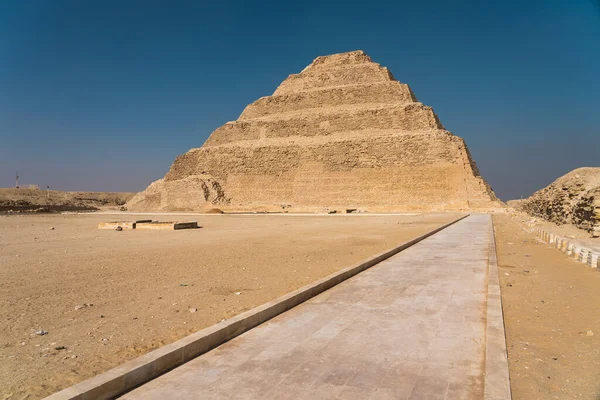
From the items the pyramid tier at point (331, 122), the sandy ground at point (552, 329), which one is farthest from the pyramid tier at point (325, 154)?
the sandy ground at point (552, 329)

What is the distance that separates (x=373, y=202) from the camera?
4725 centimetres

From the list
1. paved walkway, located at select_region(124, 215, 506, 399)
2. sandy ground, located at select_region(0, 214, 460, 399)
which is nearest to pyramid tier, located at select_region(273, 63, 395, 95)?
sandy ground, located at select_region(0, 214, 460, 399)

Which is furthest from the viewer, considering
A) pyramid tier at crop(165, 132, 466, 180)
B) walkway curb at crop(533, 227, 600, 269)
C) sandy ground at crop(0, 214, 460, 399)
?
pyramid tier at crop(165, 132, 466, 180)

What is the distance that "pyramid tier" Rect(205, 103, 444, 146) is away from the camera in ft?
168

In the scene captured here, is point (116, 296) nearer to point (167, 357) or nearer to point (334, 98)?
point (167, 357)

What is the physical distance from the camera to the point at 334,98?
58.7 metres

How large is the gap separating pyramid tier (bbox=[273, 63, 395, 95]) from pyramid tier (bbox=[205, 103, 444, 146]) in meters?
6.42

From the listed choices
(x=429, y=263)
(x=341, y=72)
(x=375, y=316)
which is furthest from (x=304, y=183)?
(x=375, y=316)

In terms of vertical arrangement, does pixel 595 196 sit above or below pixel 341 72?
below

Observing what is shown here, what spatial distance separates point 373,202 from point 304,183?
1020 centimetres

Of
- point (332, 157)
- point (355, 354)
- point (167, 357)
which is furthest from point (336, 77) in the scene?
point (167, 357)

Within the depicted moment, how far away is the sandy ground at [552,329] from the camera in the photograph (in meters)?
2.75

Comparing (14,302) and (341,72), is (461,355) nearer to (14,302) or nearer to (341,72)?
(14,302)

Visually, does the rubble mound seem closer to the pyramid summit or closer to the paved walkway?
the paved walkway
